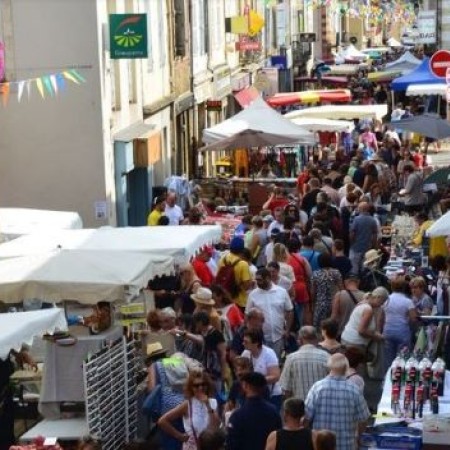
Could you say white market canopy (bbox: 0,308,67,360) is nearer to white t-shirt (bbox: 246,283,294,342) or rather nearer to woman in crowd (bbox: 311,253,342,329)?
white t-shirt (bbox: 246,283,294,342)

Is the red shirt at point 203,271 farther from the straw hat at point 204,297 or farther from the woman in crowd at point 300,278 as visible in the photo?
the straw hat at point 204,297

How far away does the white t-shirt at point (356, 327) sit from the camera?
14.3 metres

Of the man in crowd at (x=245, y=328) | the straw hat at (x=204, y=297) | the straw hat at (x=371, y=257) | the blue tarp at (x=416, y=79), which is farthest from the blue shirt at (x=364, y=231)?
the blue tarp at (x=416, y=79)

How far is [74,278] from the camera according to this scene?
12531 mm

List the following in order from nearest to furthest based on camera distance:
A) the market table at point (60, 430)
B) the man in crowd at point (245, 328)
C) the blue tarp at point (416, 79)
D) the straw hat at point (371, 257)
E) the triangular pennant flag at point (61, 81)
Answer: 1. the market table at point (60, 430)
2. the man in crowd at point (245, 328)
3. the straw hat at point (371, 257)
4. the triangular pennant flag at point (61, 81)
5. the blue tarp at point (416, 79)

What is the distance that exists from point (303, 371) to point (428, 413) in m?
1.27

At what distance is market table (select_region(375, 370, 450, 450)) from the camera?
10352mm

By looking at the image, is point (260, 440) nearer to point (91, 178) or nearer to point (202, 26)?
point (91, 178)

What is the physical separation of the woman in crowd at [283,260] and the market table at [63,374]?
4356mm

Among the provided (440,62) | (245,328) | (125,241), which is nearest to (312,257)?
(125,241)

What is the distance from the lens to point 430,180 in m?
26.6

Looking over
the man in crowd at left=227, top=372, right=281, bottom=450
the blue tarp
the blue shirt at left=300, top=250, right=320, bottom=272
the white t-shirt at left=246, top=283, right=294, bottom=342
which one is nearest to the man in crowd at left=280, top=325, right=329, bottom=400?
the man in crowd at left=227, top=372, right=281, bottom=450

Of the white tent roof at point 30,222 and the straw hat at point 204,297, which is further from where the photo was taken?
the white tent roof at point 30,222

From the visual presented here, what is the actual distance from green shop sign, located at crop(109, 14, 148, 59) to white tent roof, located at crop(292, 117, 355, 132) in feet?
29.2
